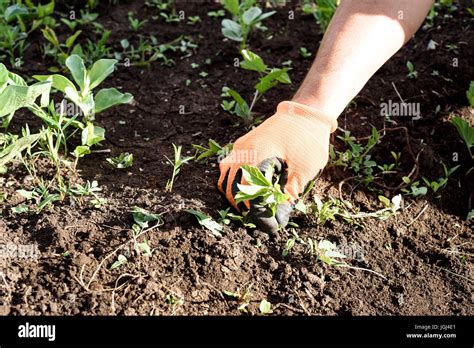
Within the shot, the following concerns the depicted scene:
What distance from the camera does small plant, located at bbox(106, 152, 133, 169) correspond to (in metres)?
2.41

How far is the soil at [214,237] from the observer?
1971 millimetres

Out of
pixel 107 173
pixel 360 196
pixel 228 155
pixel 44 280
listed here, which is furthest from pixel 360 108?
A: pixel 44 280

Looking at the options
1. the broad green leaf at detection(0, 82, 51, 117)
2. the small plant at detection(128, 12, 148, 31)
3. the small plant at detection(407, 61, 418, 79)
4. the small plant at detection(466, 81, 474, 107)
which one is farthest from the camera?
the small plant at detection(128, 12, 148, 31)

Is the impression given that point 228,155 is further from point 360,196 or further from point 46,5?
point 46,5

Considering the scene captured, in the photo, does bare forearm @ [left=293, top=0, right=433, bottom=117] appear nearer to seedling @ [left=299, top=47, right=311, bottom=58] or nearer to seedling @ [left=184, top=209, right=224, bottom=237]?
seedling @ [left=184, top=209, right=224, bottom=237]

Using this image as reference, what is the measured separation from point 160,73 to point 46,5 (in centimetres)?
69

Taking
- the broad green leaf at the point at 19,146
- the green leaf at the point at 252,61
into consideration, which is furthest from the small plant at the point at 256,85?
the broad green leaf at the point at 19,146

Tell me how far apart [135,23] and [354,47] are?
1241 millimetres

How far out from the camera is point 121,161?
2432mm

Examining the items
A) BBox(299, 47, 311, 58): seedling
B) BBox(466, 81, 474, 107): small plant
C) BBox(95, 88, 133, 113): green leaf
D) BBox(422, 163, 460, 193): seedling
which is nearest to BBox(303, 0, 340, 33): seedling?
BBox(299, 47, 311, 58): seedling

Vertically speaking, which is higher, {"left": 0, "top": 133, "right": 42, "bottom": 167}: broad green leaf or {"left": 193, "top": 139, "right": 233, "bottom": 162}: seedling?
{"left": 0, "top": 133, "right": 42, "bottom": 167}: broad green leaf

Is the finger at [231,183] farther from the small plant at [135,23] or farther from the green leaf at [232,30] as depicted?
the small plant at [135,23]

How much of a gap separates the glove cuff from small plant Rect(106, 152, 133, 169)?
0.57 m

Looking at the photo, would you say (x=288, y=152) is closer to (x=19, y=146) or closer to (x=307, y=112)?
(x=307, y=112)
